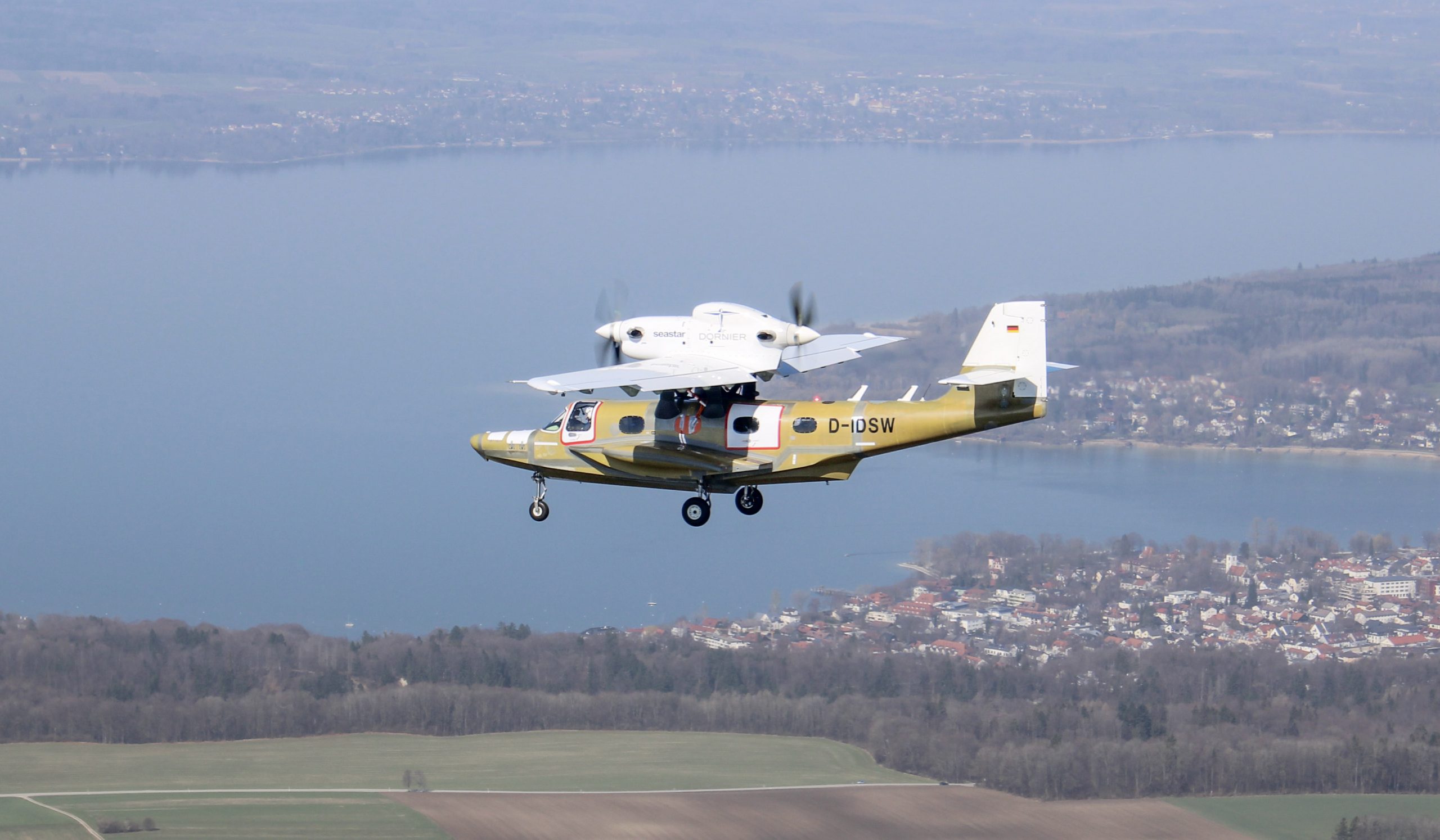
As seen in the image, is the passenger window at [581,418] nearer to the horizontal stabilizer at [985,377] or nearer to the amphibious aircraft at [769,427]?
the amphibious aircraft at [769,427]

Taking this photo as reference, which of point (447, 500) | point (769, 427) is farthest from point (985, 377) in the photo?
point (447, 500)

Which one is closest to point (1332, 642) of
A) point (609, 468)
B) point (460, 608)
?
point (460, 608)

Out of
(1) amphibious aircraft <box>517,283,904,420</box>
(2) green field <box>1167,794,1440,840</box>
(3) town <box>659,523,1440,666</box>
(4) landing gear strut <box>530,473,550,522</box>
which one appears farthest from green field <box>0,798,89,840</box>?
(1) amphibious aircraft <box>517,283,904,420</box>

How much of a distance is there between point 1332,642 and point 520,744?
59.4 m

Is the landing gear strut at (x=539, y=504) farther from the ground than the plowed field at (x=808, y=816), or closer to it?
farther from the ground

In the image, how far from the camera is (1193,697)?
361ft

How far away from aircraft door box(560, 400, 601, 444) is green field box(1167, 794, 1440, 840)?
52.8m

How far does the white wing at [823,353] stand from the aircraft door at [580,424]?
420cm

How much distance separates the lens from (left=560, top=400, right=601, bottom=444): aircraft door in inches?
1528

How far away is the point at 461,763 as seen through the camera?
9031 centimetres

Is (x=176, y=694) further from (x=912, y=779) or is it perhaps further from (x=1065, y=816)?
(x=1065, y=816)

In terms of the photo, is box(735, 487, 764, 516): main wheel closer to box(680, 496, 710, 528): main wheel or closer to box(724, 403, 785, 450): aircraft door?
box(680, 496, 710, 528): main wheel

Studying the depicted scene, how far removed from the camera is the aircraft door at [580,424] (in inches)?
1528

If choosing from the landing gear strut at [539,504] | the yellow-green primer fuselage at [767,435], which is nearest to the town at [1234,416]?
the landing gear strut at [539,504]
